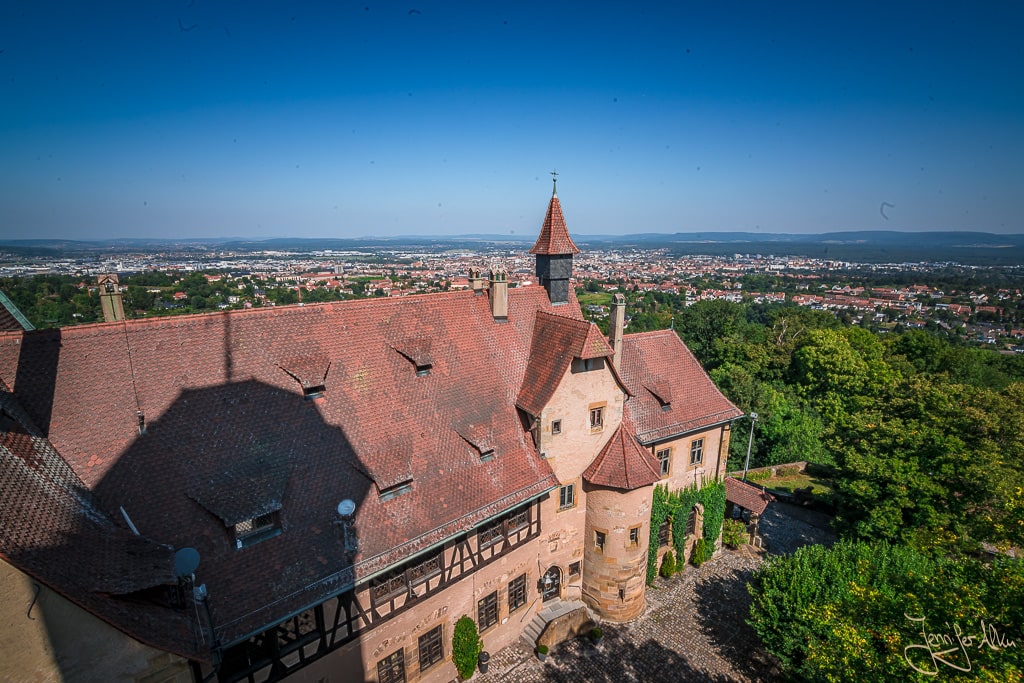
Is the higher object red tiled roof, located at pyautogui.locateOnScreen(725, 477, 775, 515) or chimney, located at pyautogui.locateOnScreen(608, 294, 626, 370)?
chimney, located at pyautogui.locateOnScreen(608, 294, 626, 370)

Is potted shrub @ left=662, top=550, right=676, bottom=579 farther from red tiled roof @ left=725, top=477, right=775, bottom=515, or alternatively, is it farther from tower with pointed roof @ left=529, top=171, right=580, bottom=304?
tower with pointed roof @ left=529, top=171, right=580, bottom=304

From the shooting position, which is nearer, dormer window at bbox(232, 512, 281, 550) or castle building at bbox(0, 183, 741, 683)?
castle building at bbox(0, 183, 741, 683)

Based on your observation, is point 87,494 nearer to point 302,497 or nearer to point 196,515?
point 196,515

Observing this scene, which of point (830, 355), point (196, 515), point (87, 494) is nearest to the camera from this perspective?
point (87, 494)


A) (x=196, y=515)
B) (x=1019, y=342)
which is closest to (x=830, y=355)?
(x=196, y=515)

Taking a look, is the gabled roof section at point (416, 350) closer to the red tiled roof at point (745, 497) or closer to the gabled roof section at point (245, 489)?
the gabled roof section at point (245, 489)

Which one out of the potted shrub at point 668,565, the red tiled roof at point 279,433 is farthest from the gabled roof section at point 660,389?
the potted shrub at point 668,565

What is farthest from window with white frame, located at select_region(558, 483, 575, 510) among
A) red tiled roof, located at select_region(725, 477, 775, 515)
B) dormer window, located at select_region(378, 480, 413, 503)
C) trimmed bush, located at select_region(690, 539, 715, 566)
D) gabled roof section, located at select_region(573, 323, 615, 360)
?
red tiled roof, located at select_region(725, 477, 775, 515)
